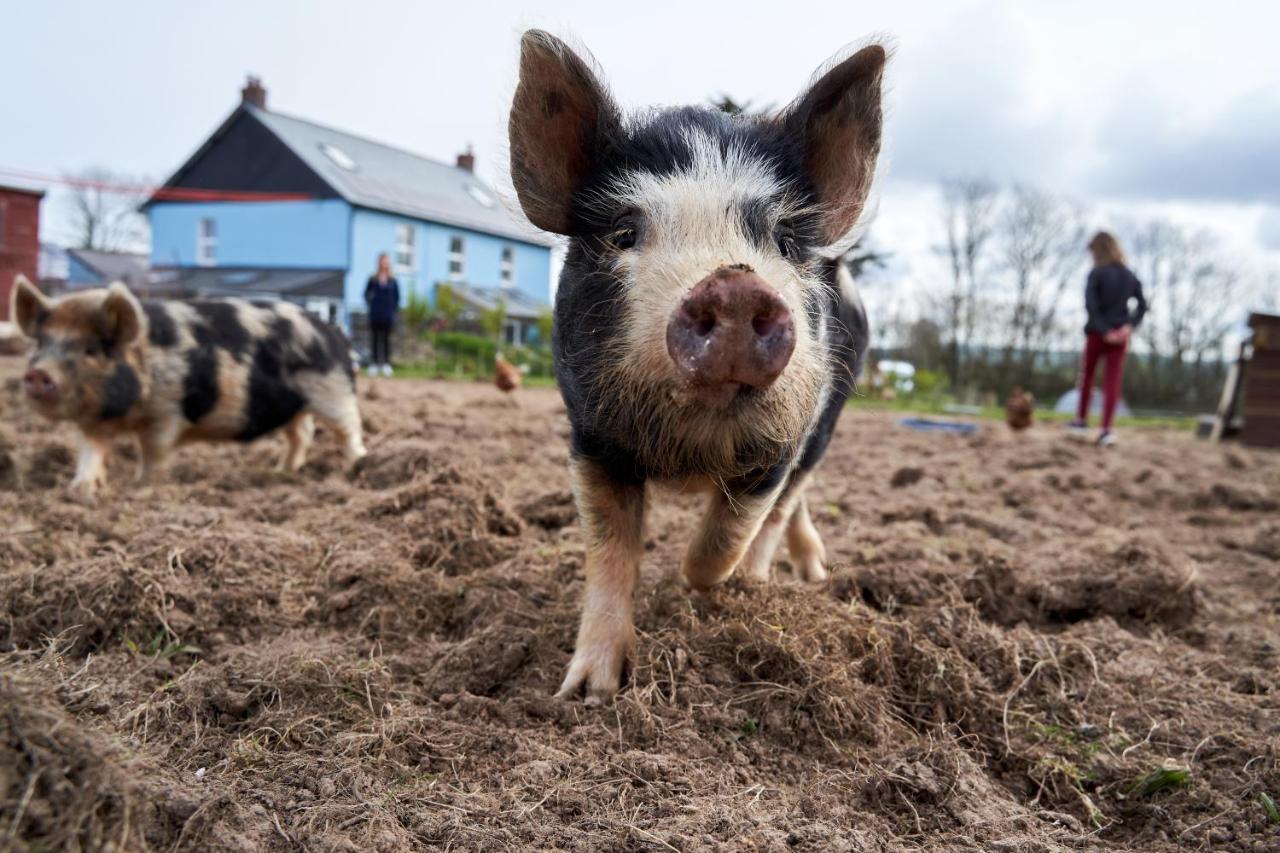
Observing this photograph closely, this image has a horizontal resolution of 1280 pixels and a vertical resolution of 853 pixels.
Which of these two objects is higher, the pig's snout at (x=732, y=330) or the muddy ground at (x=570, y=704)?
Answer: the pig's snout at (x=732, y=330)

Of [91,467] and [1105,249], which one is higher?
[1105,249]

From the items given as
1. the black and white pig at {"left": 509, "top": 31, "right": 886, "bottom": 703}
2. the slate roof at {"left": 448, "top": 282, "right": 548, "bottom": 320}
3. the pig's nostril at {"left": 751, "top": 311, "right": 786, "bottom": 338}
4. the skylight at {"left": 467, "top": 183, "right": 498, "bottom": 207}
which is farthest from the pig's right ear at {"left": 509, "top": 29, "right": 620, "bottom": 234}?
the skylight at {"left": 467, "top": 183, "right": 498, "bottom": 207}

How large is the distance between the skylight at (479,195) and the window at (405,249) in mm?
7351

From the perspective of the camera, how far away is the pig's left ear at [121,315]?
5.44 meters

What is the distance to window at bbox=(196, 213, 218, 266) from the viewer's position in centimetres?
2908

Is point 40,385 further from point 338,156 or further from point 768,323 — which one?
point 338,156

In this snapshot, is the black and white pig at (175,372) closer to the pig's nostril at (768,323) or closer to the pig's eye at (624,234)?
the pig's eye at (624,234)

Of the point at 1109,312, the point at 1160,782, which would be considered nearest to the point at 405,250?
the point at 1109,312

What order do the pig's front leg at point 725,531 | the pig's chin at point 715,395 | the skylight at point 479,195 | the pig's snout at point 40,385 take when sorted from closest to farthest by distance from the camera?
the pig's chin at point 715,395 → the pig's front leg at point 725,531 → the pig's snout at point 40,385 → the skylight at point 479,195

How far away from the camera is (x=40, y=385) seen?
17.3ft

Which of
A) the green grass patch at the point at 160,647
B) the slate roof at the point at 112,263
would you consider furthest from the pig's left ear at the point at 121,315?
the slate roof at the point at 112,263

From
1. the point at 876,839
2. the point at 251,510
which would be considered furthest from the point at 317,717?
the point at 251,510

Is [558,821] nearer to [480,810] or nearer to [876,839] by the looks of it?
[480,810]

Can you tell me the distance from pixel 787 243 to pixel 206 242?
31105 millimetres
